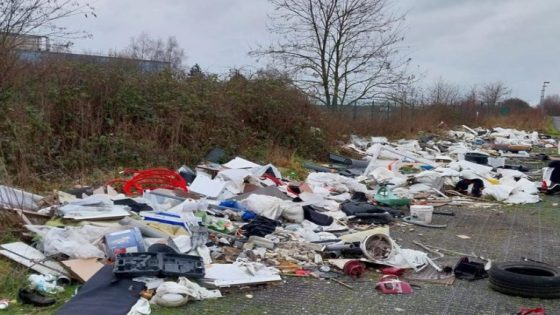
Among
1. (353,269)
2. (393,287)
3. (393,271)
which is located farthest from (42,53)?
(393,287)

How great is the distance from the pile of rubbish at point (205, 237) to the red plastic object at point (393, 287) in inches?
0.4

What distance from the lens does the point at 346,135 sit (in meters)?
17.8

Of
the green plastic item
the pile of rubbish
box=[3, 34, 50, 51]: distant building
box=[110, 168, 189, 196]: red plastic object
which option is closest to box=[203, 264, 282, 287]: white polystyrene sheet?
the pile of rubbish

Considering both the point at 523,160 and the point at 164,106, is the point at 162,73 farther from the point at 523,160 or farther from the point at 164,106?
the point at 523,160

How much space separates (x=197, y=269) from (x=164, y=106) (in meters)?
6.95

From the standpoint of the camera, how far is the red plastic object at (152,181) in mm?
7965

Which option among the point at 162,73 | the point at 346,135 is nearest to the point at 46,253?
the point at 162,73

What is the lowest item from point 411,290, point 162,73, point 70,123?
point 411,290

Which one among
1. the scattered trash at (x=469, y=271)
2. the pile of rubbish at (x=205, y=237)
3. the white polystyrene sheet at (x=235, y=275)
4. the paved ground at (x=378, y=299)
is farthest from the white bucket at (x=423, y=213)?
the white polystyrene sheet at (x=235, y=275)

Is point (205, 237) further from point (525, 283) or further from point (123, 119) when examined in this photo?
point (123, 119)

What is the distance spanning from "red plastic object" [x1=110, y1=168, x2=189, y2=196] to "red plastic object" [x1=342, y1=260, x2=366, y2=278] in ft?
11.9

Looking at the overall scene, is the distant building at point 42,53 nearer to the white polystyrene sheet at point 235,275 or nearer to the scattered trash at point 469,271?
the white polystyrene sheet at point 235,275

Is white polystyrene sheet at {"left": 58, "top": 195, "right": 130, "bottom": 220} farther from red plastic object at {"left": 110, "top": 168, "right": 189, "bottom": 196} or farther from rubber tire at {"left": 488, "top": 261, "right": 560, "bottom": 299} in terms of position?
rubber tire at {"left": 488, "top": 261, "right": 560, "bottom": 299}

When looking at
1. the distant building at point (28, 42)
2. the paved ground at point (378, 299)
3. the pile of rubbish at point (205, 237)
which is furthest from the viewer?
the distant building at point (28, 42)
